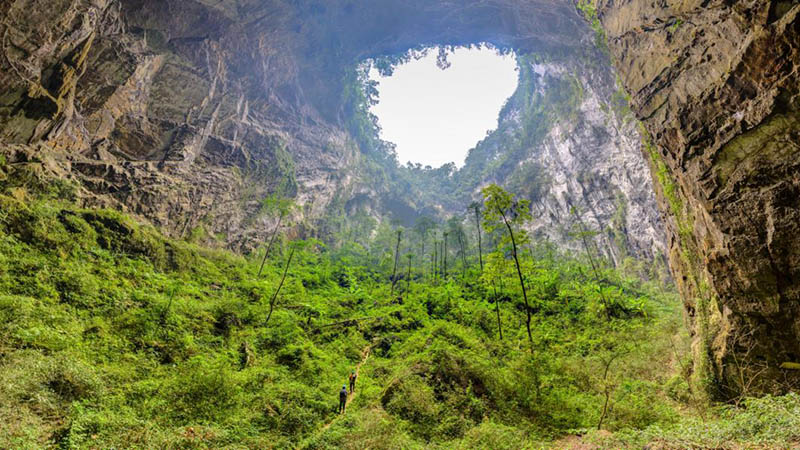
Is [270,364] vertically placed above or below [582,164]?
below

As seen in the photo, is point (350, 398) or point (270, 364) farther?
point (270, 364)

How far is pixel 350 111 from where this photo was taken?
45.9 metres

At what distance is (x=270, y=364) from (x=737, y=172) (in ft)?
43.9

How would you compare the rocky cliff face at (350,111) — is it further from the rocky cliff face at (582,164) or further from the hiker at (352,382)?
the hiker at (352,382)

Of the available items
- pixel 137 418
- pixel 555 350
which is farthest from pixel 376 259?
pixel 137 418

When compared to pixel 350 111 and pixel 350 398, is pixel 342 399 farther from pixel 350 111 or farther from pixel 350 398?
pixel 350 111

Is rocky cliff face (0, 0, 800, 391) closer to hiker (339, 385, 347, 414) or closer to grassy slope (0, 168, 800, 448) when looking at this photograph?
grassy slope (0, 168, 800, 448)

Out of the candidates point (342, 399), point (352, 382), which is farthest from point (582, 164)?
point (342, 399)

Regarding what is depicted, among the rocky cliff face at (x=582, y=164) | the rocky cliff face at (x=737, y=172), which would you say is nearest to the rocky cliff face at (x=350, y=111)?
the rocky cliff face at (x=737, y=172)

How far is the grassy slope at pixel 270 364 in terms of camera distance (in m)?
5.27

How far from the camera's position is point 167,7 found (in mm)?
23312

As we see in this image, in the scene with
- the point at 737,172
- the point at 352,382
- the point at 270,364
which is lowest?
the point at 270,364

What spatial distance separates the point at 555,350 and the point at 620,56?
12.2 metres

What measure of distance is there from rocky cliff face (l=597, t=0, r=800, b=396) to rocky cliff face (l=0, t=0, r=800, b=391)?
0.14ft
